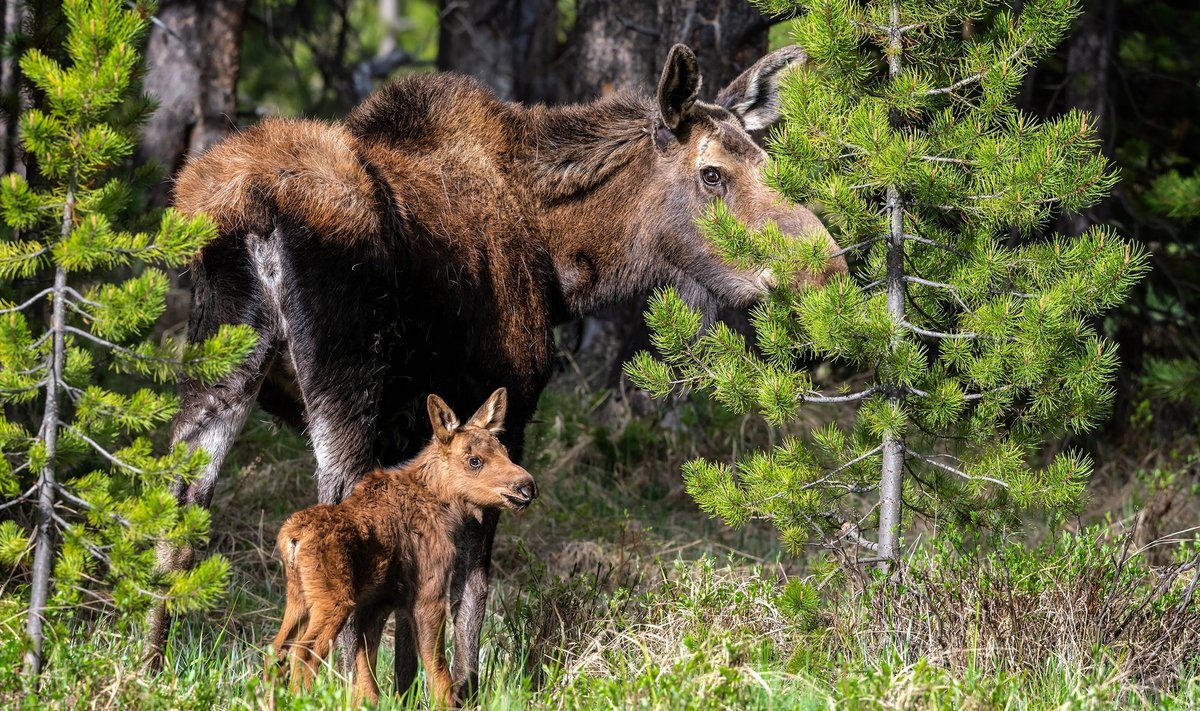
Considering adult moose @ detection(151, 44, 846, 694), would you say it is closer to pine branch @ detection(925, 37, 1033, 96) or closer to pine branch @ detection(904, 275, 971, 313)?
pine branch @ detection(904, 275, 971, 313)

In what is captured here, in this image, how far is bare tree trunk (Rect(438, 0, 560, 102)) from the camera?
45.6ft

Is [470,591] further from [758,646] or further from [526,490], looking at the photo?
[758,646]

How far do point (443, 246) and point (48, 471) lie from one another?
5.93 ft

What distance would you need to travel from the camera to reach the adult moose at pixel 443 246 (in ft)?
16.2

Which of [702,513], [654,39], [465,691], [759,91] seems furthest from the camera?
[654,39]

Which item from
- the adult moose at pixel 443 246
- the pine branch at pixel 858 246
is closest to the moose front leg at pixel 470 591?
the adult moose at pixel 443 246

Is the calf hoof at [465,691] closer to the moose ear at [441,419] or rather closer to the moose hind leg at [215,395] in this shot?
the moose ear at [441,419]

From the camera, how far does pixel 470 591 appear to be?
549cm

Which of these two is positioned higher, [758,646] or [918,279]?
[918,279]

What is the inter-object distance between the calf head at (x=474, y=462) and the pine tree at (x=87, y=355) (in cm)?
98

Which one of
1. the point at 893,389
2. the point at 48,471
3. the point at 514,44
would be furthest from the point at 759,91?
the point at 514,44

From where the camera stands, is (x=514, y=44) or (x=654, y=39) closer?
(x=654, y=39)

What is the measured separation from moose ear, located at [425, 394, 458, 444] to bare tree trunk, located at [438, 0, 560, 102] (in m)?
9.03

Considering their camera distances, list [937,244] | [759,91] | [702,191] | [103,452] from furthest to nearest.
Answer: [759,91] < [702,191] < [937,244] < [103,452]
